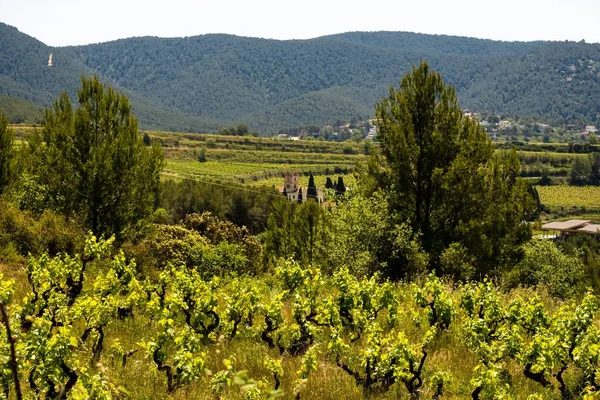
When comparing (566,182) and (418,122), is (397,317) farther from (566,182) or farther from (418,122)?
(566,182)

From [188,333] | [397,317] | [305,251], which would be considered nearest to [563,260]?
[305,251]

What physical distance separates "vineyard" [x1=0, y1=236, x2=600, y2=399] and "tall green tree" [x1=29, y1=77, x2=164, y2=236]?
1144cm

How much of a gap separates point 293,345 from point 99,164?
14.5 meters

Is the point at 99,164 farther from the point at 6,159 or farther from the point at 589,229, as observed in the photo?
the point at 589,229

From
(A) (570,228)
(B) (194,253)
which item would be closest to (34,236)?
(B) (194,253)

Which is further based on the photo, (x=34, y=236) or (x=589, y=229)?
(x=589, y=229)

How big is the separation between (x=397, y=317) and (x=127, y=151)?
48.9 ft

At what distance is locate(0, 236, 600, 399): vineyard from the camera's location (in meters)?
5.63

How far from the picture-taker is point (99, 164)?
1989 centimetres

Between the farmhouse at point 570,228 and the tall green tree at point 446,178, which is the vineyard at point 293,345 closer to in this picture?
the tall green tree at point 446,178

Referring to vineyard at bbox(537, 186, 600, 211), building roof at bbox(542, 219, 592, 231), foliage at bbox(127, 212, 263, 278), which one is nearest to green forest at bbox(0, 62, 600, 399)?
foliage at bbox(127, 212, 263, 278)

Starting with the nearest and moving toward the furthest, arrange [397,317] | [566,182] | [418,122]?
1. [397,317]
2. [418,122]
3. [566,182]

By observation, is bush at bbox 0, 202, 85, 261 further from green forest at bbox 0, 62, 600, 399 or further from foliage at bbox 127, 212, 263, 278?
foliage at bbox 127, 212, 263, 278

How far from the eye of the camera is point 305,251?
32.9m
